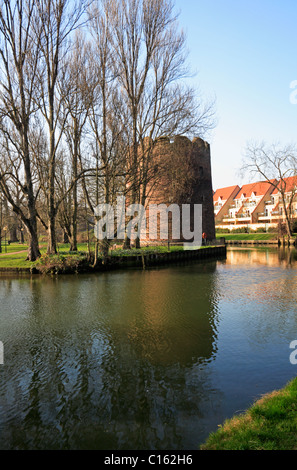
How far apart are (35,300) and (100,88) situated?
13.3 m

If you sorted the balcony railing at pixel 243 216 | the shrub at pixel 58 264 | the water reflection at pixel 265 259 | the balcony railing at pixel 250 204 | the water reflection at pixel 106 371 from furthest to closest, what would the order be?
the balcony railing at pixel 243 216
the balcony railing at pixel 250 204
the water reflection at pixel 265 259
the shrub at pixel 58 264
the water reflection at pixel 106 371

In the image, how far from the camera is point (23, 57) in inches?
674

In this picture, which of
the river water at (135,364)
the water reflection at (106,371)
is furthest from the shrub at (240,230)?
the water reflection at (106,371)

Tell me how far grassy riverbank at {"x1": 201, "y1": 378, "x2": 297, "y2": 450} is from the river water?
266 millimetres

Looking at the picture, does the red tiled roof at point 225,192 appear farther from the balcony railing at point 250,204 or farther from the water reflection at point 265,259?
the water reflection at point 265,259

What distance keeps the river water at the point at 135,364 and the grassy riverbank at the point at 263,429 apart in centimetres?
27

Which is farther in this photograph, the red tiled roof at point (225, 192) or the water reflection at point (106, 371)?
the red tiled roof at point (225, 192)

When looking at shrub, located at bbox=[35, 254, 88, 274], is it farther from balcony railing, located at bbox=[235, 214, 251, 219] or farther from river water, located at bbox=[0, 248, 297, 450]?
balcony railing, located at bbox=[235, 214, 251, 219]

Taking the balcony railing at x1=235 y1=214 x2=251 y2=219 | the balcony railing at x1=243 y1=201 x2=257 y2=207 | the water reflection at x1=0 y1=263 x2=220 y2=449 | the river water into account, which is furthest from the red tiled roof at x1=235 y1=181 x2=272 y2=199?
the water reflection at x1=0 y1=263 x2=220 y2=449

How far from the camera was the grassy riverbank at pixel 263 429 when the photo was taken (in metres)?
3.23

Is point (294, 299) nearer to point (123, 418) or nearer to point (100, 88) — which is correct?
point (123, 418)

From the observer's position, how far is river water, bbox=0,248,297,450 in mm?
3898

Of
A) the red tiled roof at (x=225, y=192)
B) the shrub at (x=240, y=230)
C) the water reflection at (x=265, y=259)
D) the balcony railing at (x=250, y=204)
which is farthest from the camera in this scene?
the red tiled roof at (x=225, y=192)

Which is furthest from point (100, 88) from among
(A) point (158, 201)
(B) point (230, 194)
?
(B) point (230, 194)
